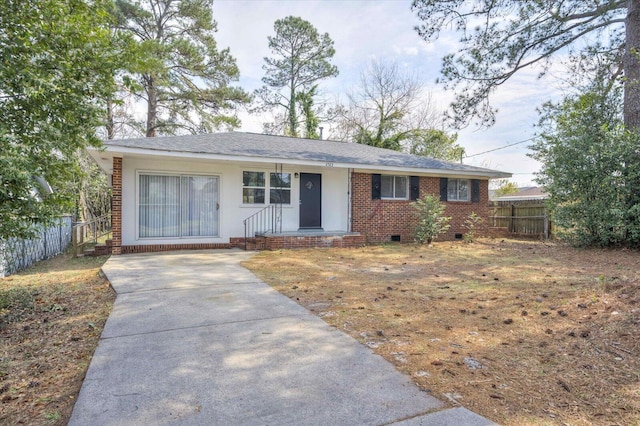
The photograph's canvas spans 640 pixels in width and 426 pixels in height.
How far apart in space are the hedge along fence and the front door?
245 inches

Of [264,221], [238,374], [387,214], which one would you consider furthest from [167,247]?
[238,374]

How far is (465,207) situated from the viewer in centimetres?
1366

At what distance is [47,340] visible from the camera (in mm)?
3584

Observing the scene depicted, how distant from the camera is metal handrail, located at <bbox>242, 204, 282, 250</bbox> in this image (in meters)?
10.8

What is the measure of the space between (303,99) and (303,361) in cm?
2265

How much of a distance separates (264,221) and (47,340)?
24.8ft

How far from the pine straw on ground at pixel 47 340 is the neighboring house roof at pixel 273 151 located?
314 cm

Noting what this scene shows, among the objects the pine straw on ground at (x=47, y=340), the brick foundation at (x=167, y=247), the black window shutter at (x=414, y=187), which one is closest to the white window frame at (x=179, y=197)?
the brick foundation at (x=167, y=247)

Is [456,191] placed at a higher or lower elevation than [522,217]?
higher

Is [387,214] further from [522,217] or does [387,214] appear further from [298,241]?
[522,217]

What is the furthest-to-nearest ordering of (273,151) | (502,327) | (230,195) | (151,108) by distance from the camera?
(151,108) → (273,151) → (230,195) → (502,327)

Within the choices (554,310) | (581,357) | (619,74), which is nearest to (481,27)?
(619,74)

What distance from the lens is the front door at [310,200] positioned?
11500mm

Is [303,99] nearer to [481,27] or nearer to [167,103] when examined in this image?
[167,103]
